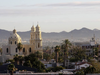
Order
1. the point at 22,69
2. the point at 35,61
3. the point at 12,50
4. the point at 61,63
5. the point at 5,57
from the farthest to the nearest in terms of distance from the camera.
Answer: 1. the point at 12,50
2. the point at 5,57
3. the point at 61,63
4. the point at 35,61
5. the point at 22,69

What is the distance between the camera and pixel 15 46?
126 metres

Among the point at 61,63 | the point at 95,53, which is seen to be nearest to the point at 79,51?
the point at 95,53

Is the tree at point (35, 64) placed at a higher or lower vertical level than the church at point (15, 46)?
lower

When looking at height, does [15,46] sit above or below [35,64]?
above

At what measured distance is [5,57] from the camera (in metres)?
118

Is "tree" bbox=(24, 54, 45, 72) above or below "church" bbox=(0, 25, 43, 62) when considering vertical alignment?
below

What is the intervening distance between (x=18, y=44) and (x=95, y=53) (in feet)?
70.4

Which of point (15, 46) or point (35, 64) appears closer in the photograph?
point (35, 64)

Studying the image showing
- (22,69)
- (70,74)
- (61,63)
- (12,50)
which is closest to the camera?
(70,74)

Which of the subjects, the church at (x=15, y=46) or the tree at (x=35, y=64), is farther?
the church at (x=15, y=46)

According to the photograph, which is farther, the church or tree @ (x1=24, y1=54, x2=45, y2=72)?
the church

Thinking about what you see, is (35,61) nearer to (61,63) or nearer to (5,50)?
(61,63)

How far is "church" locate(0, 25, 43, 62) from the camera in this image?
412ft

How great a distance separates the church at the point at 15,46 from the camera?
4949 inches
